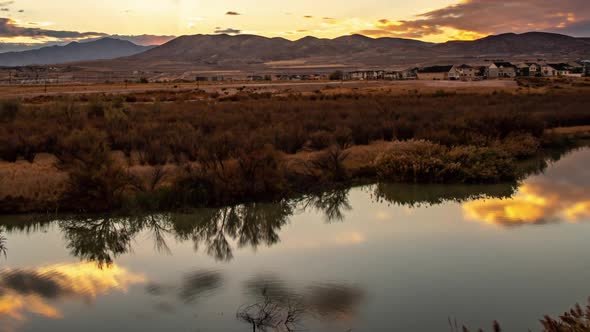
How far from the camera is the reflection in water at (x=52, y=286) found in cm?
914

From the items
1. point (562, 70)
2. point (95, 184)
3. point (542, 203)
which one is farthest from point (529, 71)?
point (95, 184)

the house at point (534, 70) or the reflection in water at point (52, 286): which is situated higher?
the house at point (534, 70)

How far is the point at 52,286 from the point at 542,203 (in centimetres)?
1232

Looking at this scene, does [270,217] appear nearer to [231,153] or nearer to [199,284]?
[231,153]

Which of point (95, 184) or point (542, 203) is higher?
point (95, 184)

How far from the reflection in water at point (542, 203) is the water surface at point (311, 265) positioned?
0.06 meters

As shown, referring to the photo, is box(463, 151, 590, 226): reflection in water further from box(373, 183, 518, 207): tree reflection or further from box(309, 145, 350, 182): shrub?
box(309, 145, 350, 182): shrub

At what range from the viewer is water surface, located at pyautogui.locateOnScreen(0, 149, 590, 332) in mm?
8680

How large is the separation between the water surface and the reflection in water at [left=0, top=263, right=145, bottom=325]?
0.03 m

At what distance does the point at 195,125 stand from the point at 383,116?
9.32 m

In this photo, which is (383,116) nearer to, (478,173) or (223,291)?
(478,173)

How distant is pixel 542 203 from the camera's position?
15852mm

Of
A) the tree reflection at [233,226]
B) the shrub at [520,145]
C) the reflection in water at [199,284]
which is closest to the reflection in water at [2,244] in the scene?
the tree reflection at [233,226]

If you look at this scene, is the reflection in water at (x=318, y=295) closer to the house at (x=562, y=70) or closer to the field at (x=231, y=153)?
the field at (x=231, y=153)
